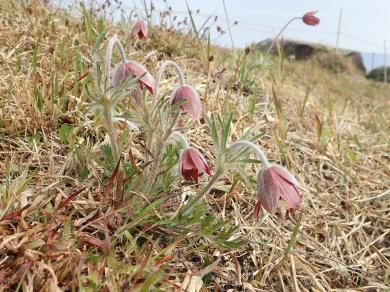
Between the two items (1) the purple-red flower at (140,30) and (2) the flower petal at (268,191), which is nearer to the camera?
(2) the flower petal at (268,191)

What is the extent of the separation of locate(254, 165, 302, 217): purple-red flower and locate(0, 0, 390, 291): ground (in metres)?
0.26

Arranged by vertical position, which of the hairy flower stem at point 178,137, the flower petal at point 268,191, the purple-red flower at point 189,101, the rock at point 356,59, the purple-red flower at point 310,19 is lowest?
the rock at point 356,59

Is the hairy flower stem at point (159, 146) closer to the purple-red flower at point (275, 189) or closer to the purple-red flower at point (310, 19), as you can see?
the purple-red flower at point (275, 189)

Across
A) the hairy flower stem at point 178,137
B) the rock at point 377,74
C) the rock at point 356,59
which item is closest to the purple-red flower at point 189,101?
the hairy flower stem at point 178,137

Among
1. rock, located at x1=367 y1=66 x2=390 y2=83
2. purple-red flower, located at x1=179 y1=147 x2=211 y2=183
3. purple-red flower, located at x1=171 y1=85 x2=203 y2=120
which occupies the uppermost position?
purple-red flower, located at x1=171 y1=85 x2=203 y2=120

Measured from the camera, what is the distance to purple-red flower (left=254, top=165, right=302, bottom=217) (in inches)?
47.8

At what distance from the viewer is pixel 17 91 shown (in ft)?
5.84

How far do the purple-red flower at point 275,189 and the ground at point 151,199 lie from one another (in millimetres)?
261

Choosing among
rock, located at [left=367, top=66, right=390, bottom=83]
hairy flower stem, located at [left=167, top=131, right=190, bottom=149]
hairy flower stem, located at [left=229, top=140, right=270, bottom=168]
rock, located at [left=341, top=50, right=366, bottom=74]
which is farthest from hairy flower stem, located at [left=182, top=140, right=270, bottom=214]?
rock, located at [left=367, top=66, right=390, bottom=83]

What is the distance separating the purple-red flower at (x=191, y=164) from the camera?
1.28 metres

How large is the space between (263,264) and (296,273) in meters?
0.12

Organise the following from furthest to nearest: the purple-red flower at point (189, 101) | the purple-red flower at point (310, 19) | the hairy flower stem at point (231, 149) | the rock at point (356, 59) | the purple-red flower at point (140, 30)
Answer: the rock at point (356, 59) → the purple-red flower at point (310, 19) → the purple-red flower at point (140, 30) → the purple-red flower at point (189, 101) → the hairy flower stem at point (231, 149)

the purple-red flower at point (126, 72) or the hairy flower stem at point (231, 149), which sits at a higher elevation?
→ the purple-red flower at point (126, 72)

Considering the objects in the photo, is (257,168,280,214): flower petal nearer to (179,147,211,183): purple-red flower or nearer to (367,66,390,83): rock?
(179,147,211,183): purple-red flower
